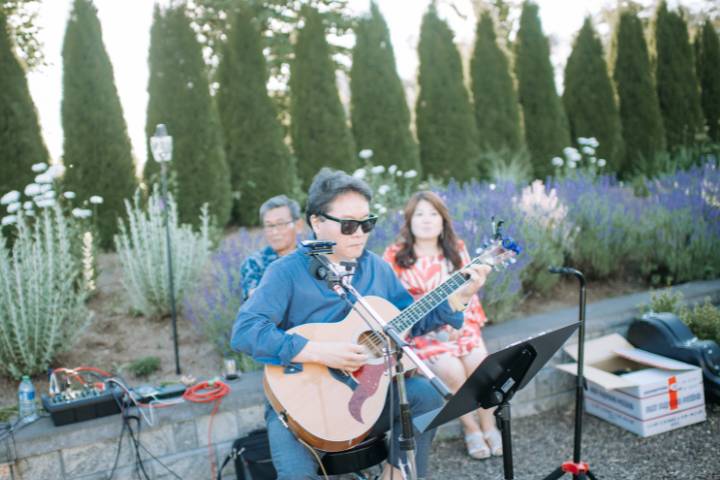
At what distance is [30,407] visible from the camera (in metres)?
2.94

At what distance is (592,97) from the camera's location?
A: 33.6 feet

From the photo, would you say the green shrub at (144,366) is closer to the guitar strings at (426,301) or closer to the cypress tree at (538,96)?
the guitar strings at (426,301)

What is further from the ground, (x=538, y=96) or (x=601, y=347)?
(x=538, y=96)

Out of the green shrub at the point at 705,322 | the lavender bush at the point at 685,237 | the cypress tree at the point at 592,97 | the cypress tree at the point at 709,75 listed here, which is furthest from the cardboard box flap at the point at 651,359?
the cypress tree at the point at 709,75

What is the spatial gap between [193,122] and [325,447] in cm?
540

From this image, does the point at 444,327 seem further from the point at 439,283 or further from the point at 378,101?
the point at 378,101

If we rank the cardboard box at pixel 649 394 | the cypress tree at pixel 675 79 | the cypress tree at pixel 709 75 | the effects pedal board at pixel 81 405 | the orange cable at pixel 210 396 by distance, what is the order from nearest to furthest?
the effects pedal board at pixel 81 405 < the orange cable at pixel 210 396 < the cardboard box at pixel 649 394 < the cypress tree at pixel 675 79 < the cypress tree at pixel 709 75

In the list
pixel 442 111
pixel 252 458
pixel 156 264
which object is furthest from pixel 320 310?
pixel 442 111

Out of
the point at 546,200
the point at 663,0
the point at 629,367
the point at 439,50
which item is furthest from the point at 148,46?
the point at 663,0

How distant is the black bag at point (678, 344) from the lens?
3592 mm

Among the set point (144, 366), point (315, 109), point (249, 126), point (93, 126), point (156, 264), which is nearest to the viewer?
point (144, 366)

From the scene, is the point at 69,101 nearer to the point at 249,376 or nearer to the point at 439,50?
the point at 249,376

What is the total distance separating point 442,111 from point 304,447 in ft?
23.6

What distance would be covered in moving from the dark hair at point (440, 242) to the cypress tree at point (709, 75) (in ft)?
34.5
